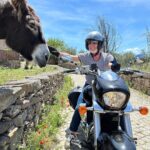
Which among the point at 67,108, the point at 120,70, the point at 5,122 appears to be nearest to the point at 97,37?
the point at 120,70

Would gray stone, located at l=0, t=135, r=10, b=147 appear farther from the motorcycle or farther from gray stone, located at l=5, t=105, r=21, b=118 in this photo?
the motorcycle

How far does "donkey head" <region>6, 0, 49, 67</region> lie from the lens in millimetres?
5605

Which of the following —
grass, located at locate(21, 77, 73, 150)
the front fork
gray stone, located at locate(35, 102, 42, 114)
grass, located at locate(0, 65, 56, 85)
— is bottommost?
grass, located at locate(21, 77, 73, 150)

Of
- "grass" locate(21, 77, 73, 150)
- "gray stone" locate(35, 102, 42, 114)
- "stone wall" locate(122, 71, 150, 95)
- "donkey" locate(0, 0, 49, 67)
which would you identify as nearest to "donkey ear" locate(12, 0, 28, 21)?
"donkey" locate(0, 0, 49, 67)

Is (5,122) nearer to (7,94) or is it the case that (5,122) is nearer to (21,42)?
(7,94)

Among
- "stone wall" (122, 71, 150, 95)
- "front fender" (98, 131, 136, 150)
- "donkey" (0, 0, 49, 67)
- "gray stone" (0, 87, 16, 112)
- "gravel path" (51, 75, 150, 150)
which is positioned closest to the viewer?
"front fender" (98, 131, 136, 150)

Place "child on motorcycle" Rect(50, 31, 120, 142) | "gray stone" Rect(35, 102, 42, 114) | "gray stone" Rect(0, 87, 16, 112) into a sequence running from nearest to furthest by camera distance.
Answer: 1. "gray stone" Rect(0, 87, 16, 112)
2. "child on motorcycle" Rect(50, 31, 120, 142)
3. "gray stone" Rect(35, 102, 42, 114)

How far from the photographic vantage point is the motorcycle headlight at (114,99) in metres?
3.75

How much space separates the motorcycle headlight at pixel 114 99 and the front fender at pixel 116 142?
0.30m

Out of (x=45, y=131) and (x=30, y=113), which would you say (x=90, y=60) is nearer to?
(x=30, y=113)

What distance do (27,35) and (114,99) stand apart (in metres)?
2.37

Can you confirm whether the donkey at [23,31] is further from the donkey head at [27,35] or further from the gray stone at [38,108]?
the gray stone at [38,108]

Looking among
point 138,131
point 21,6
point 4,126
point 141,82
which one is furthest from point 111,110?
point 141,82

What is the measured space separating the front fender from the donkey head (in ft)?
6.42
